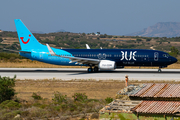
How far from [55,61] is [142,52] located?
13680mm

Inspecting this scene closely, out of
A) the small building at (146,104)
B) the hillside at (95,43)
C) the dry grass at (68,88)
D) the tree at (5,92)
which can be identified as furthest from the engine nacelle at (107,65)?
the hillside at (95,43)

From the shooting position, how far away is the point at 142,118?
38.8ft

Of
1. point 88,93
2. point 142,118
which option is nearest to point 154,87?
point 142,118

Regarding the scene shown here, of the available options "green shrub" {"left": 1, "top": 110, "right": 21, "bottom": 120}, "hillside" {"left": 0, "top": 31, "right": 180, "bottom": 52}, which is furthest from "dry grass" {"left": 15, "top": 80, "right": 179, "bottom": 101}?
"hillside" {"left": 0, "top": 31, "right": 180, "bottom": 52}

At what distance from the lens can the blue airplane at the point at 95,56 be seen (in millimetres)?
39531

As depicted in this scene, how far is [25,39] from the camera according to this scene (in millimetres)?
43656

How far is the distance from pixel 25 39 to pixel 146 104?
34194 mm

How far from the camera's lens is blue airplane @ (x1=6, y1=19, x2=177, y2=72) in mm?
39531

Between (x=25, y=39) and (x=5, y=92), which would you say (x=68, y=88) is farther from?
(x=25, y=39)

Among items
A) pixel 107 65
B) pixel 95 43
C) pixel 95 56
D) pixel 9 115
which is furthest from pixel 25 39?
pixel 95 43

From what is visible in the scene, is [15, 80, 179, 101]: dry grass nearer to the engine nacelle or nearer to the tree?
the tree

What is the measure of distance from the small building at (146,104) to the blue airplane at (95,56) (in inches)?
953

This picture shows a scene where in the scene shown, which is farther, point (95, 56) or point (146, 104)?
point (95, 56)

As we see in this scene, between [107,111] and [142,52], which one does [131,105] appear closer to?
[107,111]
